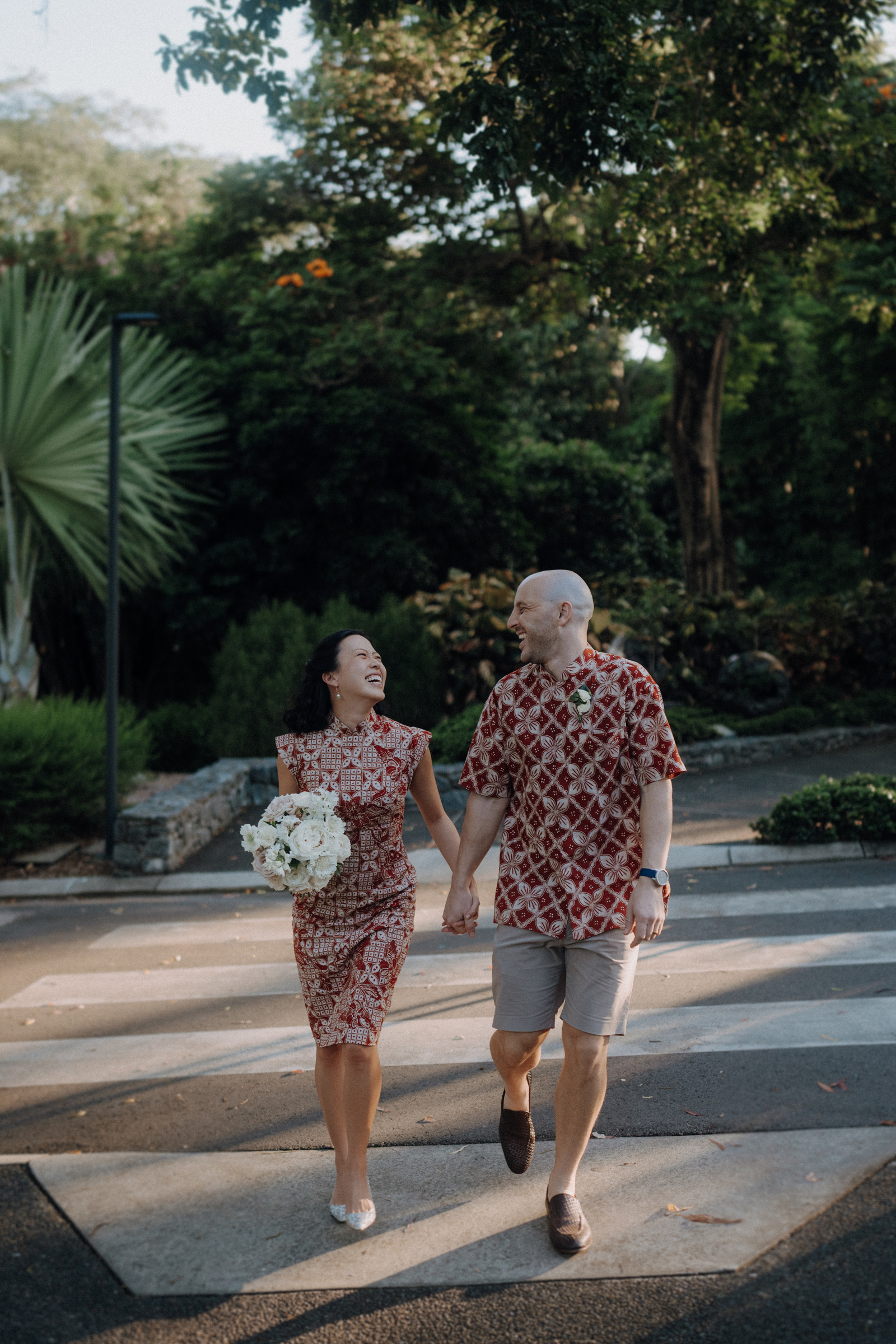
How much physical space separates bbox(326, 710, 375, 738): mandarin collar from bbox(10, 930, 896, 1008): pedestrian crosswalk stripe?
110 inches

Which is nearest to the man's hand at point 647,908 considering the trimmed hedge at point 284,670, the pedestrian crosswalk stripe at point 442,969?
the pedestrian crosswalk stripe at point 442,969

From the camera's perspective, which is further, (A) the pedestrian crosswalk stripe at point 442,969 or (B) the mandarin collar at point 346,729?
(A) the pedestrian crosswalk stripe at point 442,969

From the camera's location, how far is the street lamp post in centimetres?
1034

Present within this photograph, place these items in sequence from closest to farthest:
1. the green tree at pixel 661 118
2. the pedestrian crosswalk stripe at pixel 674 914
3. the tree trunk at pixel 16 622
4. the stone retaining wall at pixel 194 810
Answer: the pedestrian crosswalk stripe at pixel 674 914, the green tree at pixel 661 118, the stone retaining wall at pixel 194 810, the tree trunk at pixel 16 622

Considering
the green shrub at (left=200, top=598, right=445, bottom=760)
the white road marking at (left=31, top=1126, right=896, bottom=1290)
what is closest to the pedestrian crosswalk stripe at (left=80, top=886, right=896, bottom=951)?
the white road marking at (left=31, top=1126, right=896, bottom=1290)

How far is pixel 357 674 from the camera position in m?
3.96

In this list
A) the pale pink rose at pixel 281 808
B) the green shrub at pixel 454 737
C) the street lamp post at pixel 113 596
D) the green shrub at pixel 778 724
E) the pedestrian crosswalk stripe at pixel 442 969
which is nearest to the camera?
the pale pink rose at pixel 281 808

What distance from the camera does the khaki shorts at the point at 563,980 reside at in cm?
354

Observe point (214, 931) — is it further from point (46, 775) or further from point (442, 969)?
point (46, 775)

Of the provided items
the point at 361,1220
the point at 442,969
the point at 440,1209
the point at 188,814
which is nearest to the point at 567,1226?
the point at 440,1209

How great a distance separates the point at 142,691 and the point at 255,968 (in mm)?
13494

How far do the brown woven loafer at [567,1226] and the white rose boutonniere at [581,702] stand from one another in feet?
4.88

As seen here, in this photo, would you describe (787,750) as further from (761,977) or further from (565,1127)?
(565,1127)

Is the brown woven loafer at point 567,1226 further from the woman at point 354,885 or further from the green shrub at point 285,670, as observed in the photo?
the green shrub at point 285,670
